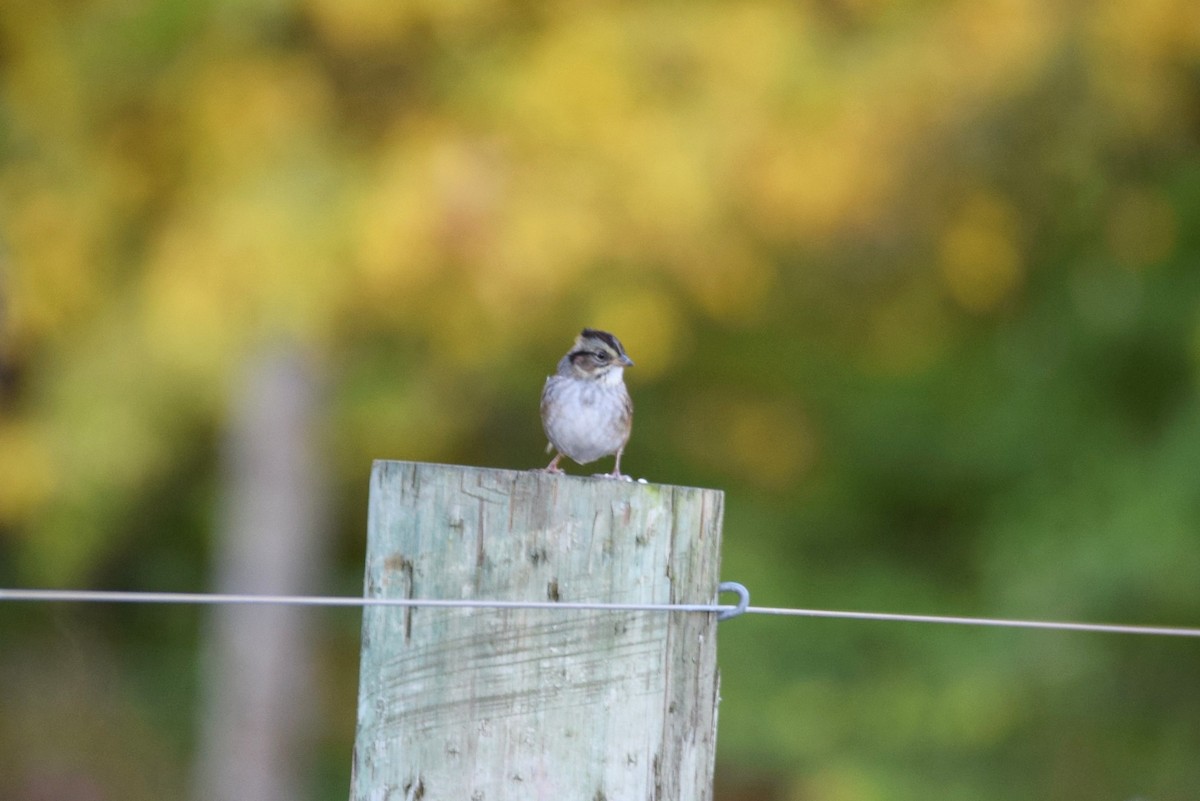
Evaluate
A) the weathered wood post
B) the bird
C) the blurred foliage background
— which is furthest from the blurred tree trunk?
the weathered wood post

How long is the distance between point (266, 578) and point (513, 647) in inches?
249

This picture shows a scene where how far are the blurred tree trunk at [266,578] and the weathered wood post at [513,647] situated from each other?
19.0ft

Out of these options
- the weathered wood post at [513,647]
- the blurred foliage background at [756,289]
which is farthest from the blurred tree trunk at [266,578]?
the weathered wood post at [513,647]

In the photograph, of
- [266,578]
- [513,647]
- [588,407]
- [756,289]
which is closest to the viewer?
[513,647]

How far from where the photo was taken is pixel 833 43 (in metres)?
6.70

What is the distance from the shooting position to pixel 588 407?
419cm

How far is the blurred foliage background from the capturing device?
6500 mm

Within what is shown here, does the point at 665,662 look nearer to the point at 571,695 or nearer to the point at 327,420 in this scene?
the point at 571,695

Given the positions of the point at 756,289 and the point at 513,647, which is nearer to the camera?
the point at 513,647

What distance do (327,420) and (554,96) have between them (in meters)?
2.70

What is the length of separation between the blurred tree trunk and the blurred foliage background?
0.21 m

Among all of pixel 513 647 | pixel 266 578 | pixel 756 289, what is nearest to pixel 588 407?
pixel 513 647

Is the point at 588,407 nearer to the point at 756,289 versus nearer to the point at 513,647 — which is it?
the point at 513,647

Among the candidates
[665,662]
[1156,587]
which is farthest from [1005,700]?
[665,662]
